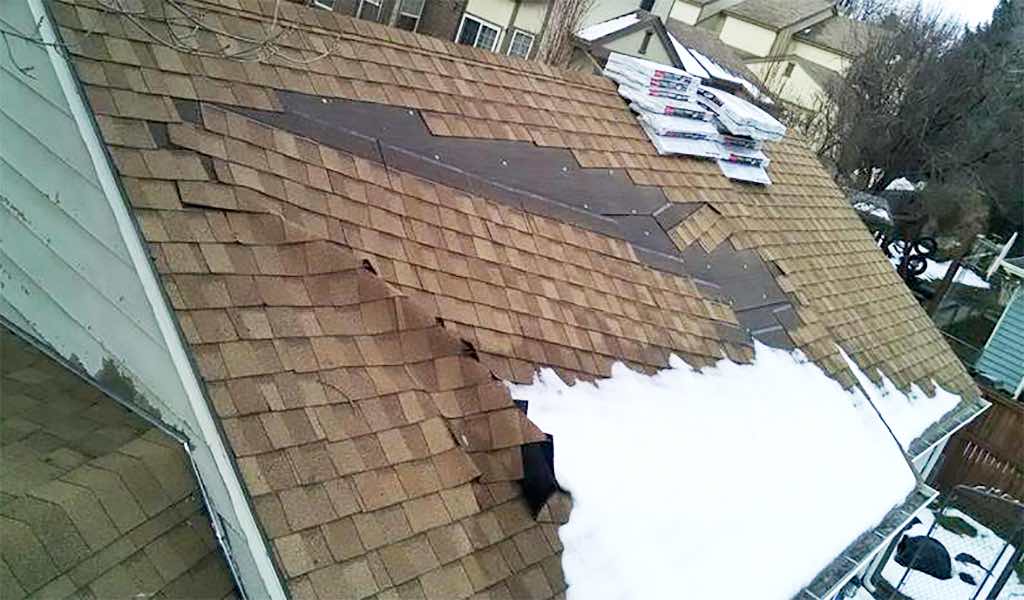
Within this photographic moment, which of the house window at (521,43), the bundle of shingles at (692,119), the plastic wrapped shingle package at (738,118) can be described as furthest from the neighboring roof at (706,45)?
the bundle of shingles at (692,119)

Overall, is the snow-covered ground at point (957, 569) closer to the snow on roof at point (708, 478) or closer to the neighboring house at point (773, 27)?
the snow on roof at point (708, 478)

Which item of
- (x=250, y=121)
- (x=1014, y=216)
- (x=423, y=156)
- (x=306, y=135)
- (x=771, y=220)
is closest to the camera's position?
(x=250, y=121)

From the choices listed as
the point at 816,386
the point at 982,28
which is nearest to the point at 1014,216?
the point at 982,28

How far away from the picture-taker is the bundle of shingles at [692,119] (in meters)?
8.65

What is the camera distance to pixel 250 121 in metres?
4.75

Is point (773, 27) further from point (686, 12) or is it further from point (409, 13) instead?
point (409, 13)

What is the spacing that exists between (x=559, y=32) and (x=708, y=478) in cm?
1192

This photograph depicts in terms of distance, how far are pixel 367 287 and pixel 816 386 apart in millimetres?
4668

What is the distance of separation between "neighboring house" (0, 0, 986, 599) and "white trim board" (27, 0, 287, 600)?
0.5 inches

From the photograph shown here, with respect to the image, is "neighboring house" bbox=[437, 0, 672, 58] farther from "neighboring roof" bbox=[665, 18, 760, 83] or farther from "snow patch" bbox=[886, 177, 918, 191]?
"snow patch" bbox=[886, 177, 918, 191]

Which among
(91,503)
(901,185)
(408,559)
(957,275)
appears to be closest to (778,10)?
(901,185)

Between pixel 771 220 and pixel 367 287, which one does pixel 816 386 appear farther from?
pixel 367 287

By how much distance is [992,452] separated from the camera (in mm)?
14633

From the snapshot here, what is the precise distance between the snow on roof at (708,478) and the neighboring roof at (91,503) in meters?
1.90
